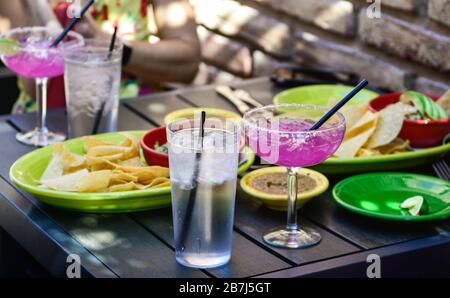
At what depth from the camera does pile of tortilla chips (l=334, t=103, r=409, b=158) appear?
6.74ft

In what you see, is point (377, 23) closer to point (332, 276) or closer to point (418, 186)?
point (418, 186)

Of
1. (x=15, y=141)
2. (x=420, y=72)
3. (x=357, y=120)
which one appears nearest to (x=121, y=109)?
(x=15, y=141)

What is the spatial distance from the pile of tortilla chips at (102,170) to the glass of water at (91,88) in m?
0.15

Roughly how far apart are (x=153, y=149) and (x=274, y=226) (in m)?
0.35

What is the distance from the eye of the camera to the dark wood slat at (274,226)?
1.68m

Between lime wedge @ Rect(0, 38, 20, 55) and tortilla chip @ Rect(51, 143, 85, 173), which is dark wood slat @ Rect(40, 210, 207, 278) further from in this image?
lime wedge @ Rect(0, 38, 20, 55)

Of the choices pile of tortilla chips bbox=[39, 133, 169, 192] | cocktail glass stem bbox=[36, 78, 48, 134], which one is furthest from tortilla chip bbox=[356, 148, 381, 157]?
cocktail glass stem bbox=[36, 78, 48, 134]

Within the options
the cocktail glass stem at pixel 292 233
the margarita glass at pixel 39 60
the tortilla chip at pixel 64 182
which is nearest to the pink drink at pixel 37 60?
the margarita glass at pixel 39 60

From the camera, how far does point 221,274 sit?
1613 mm

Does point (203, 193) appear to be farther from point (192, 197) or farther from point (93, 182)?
point (93, 182)

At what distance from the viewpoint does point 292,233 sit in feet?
5.77

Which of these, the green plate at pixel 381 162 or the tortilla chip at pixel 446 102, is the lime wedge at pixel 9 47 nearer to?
the green plate at pixel 381 162

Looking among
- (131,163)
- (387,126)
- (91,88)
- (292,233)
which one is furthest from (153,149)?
(387,126)
